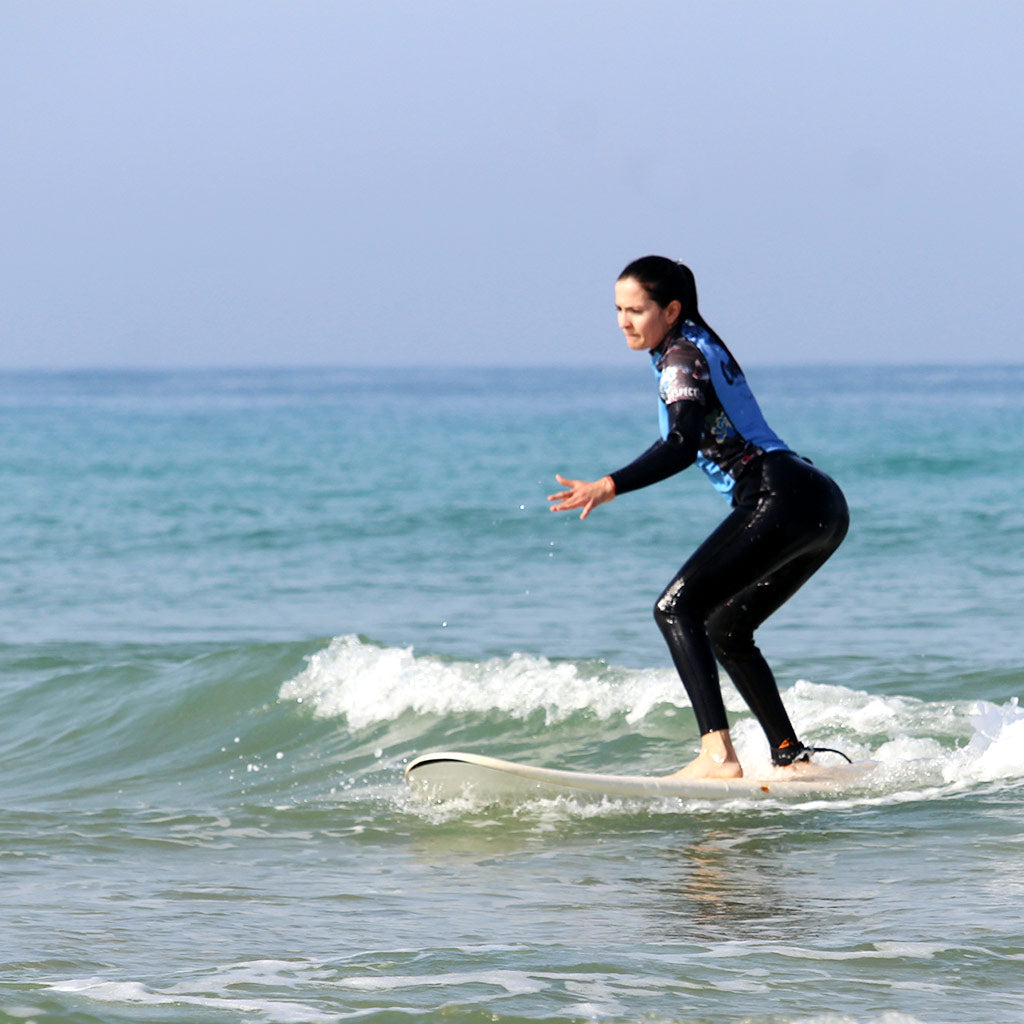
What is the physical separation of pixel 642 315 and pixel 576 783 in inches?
72.5

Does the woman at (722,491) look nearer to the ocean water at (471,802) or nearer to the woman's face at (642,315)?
the woman's face at (642,315)

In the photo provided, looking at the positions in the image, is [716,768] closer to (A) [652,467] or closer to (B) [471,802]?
(B) [471,802]

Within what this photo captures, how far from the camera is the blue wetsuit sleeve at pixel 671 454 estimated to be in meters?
5.04

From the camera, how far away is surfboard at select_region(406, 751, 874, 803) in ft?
19.2

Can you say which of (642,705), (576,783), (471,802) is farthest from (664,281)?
(642,705)

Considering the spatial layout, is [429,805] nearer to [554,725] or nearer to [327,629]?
[554,725]

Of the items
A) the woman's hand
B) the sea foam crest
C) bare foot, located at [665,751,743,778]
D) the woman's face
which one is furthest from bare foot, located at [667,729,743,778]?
the sea foam crest

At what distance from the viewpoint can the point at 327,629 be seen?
39.2 ft

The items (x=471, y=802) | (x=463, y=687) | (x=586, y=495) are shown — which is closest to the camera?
(x=586, y=495)

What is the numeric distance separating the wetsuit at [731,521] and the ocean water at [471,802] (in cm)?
74

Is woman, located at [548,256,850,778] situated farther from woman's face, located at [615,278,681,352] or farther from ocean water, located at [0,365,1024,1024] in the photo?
ocean water, located at [0,365,1024,1024]

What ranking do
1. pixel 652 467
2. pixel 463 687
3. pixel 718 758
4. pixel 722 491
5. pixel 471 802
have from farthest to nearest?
pixel 463 687 → pixel 471 802 → pixel 718 758 → pixel 722 491 → pixel 652 467

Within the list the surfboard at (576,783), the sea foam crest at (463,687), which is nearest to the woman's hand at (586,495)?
the surfboard at (576,783)

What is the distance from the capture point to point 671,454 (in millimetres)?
5133
